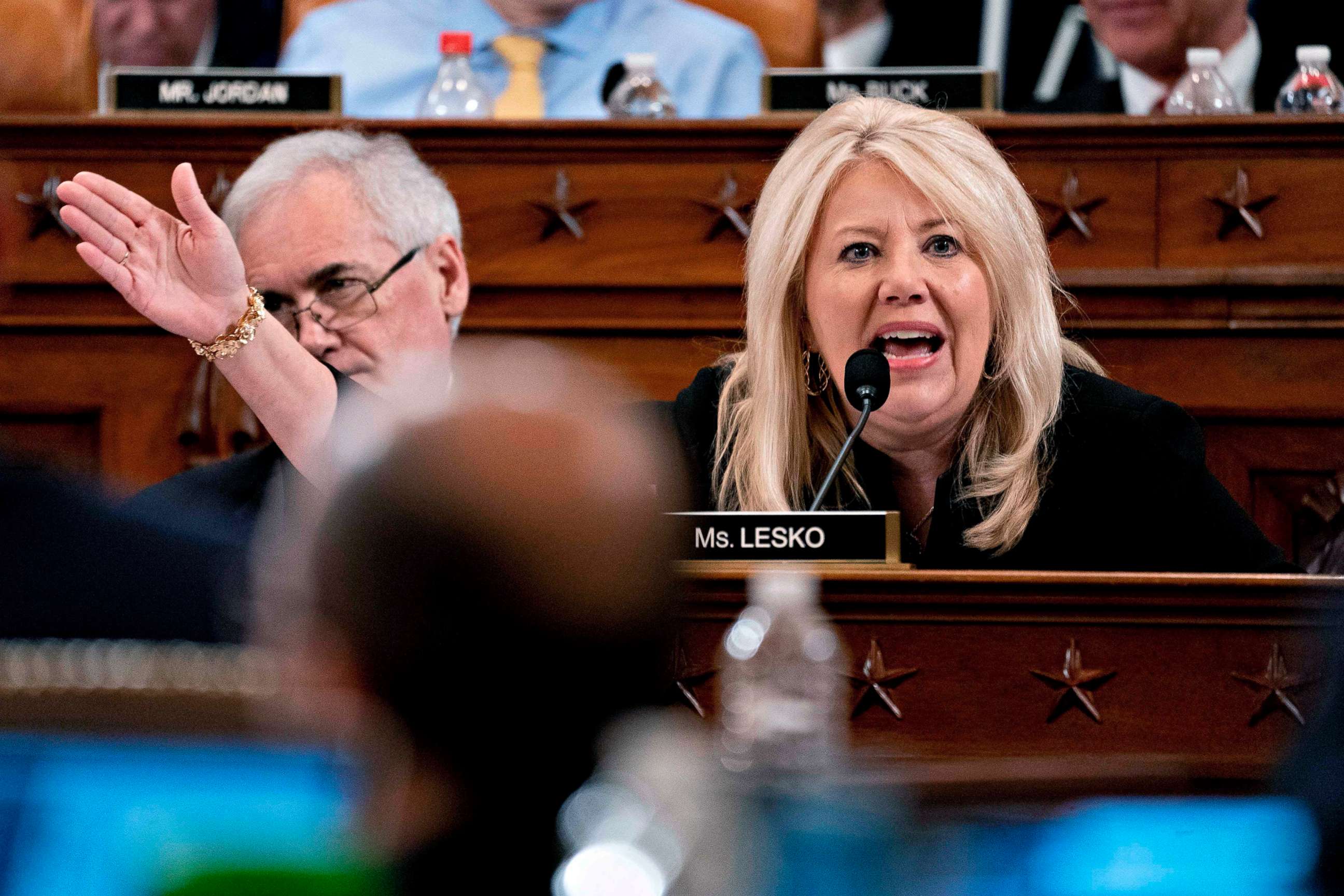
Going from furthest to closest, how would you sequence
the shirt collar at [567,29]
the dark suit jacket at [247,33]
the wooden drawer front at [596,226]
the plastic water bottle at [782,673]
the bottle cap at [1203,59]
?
the dark suit jacket at [247,33]
the shirt collar at [567,29]
the bottle cap at [1203,59]
the wooden drawer front at [596,226]
the plastic water bottle at [782,673]

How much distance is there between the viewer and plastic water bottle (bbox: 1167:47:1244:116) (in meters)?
3.21

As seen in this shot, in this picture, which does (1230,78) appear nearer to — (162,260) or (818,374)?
(818,374)

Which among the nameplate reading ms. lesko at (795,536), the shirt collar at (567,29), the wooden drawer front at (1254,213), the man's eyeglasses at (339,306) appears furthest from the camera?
the shirt collar at (567,29)

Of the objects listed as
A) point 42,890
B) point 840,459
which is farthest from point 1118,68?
point 42,890

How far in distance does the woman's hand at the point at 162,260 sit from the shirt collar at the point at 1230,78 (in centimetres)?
238

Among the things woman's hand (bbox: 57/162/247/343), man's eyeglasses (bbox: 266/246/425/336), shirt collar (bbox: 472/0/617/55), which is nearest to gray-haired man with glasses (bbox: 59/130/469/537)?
man's eyeglasses (bbox: 266/246/425/336)

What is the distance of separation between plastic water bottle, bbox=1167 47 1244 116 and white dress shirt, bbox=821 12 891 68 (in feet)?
3.82

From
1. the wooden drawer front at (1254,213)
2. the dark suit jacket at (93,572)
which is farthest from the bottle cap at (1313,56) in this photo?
the dark suit jacket at (93,572)

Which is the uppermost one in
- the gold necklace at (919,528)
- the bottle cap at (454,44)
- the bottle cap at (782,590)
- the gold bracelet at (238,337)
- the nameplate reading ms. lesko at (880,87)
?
the bottle cap at (454,44)

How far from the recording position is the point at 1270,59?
3.93m

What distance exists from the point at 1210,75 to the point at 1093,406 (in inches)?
48.6

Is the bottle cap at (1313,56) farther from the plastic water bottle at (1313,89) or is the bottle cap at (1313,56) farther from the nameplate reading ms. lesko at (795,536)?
the nameplate reading ms. lesko at (795,536)

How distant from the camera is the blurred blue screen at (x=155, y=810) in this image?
22.5 inches

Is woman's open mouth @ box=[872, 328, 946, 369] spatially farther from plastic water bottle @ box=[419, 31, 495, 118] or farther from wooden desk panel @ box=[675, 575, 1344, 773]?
plastic water bottle @ box=[419, 31, 495, 118]
